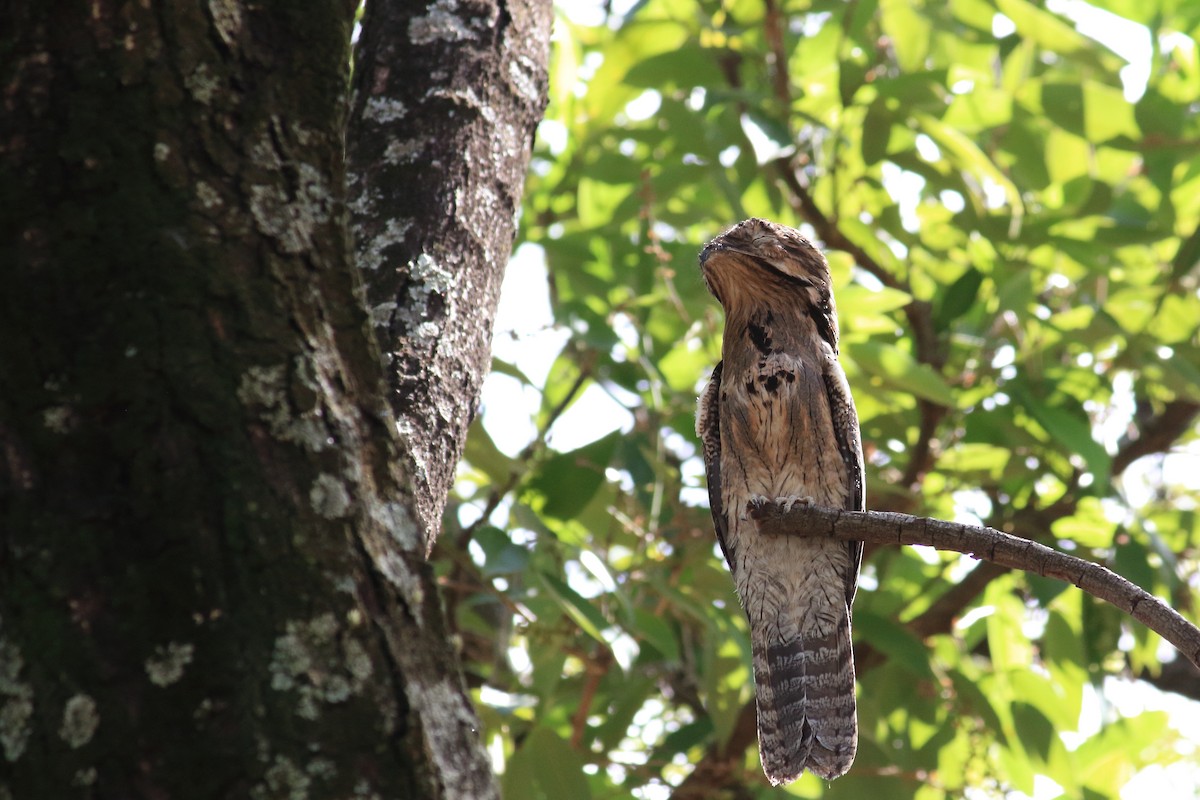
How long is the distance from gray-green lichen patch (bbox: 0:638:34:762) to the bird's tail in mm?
2629

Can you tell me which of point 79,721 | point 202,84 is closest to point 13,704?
point 79,721

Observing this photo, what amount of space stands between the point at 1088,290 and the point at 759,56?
1565 millimetres

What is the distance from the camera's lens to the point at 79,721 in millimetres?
1167

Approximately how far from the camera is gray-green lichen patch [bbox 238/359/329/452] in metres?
1.33

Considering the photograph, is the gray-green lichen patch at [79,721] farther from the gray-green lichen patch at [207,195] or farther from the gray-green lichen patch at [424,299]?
the gray-green lichen patch at [424,299]

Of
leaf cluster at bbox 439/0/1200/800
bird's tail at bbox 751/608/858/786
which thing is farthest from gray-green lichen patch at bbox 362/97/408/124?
bird's tail at bbox 751/608/858/786

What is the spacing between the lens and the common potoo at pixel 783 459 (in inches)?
145

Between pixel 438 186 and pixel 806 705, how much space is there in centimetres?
199

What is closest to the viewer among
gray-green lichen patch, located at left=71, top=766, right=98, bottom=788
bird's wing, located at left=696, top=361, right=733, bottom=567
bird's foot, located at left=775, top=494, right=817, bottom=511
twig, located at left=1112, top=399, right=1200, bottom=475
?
gray-green lichen patch, located at left=71, top=766, right=98, bottom=788

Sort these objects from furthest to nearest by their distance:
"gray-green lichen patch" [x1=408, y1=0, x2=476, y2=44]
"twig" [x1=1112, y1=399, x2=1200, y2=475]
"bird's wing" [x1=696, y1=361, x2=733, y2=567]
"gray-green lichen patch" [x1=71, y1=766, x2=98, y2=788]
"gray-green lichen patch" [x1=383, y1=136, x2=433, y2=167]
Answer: "twig" [x1=1112, y1=399, x2=1200, y2=475]
"bird's wing" [x1=696, y1=361, x2=733, y2=567]
"gray-green lichen patch" [x1=408, y1=0, x2=476, y2=44]
"gray-green lichen patch" [x1=383, y1=136, x2=433, y2=167]
"gray-green lichen patch" [x1=71, y1=766, x2=98, y2=788]

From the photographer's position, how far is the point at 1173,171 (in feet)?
14.7

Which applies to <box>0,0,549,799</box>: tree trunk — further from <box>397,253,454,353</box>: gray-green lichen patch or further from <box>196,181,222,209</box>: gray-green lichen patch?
<box>397,253,454,353</box>: gray-green lichen patch

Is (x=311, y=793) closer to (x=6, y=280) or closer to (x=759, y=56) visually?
(x=6, y=280)

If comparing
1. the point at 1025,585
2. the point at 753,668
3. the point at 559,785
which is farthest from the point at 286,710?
the point at 1025,585
